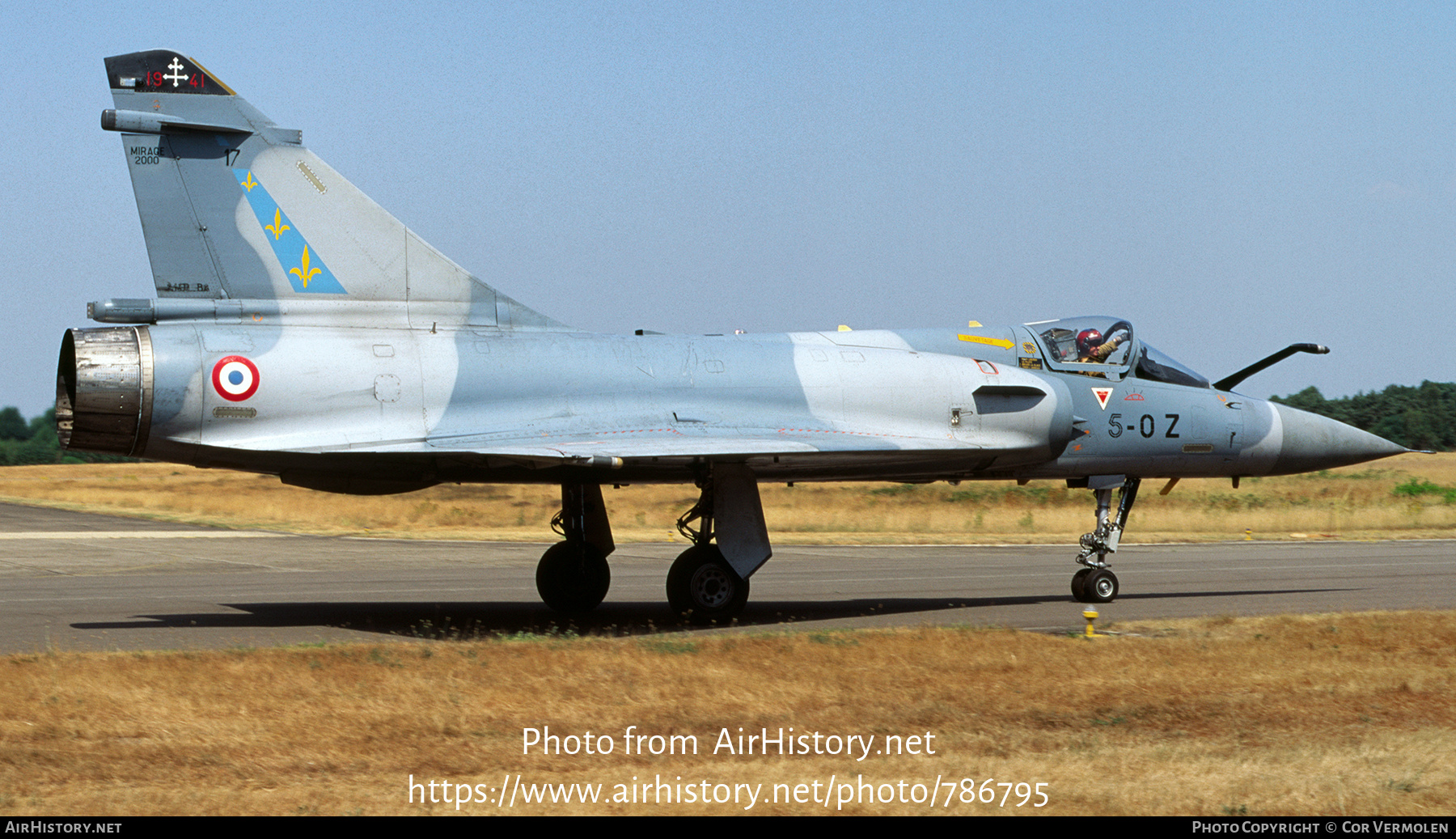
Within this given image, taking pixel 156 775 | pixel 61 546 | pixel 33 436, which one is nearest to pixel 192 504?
pixel 61 546

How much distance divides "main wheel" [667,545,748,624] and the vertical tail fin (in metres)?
3.19

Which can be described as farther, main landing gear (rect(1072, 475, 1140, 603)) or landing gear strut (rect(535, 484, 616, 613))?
main landing gear (rect(1072, 475, 1140, 603))

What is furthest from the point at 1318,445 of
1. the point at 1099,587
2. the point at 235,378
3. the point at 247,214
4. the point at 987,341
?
the point at 247,214

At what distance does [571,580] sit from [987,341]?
5.46 meters

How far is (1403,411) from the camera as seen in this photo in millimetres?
93750

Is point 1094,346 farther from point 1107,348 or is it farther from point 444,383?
point 444,383

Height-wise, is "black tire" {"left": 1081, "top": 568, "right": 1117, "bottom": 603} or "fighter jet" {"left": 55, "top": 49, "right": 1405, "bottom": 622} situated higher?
"fighter jet" {"left": 55, "top": 49, "right": 1405, "bottom": 622}

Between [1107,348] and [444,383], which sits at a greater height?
[1107,348]

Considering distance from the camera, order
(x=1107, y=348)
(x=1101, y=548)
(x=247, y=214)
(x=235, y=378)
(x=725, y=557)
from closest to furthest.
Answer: (x=235, y=378) < (x=247, y=214) < (x=725, y=557) < (x=1101, y=548) < (x=1107, y=348)

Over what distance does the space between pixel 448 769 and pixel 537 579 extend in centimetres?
779

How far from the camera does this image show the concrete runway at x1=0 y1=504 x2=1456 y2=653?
13781 mm

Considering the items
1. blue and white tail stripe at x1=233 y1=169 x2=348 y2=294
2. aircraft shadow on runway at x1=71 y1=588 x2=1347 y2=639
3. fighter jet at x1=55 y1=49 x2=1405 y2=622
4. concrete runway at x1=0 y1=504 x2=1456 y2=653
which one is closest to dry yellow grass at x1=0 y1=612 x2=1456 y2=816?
aircraft shadow on runway at x1=71 y1=588 x2=1347 y2=639

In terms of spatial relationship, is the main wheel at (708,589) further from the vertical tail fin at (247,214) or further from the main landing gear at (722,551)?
the vertical tail fin at (247,214)

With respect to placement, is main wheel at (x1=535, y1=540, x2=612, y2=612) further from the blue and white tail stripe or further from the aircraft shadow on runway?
the blue and white tail stripe
